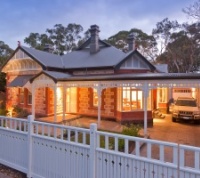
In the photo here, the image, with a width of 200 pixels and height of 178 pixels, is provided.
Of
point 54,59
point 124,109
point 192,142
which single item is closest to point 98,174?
point 192,142

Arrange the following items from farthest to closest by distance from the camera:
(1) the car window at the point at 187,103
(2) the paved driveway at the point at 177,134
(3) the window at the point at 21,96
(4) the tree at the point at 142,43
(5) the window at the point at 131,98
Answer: (4) the tree at the point at 142,43 → (3) the window at the point at 21,96 → (1) the car window at the point at 187,103 → (5) the window at the point at 131,98 → (2) the paved driveway at the point at 177,134

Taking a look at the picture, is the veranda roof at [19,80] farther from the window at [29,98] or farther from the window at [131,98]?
the window at [131,98]

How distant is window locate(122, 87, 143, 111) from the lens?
592 inches

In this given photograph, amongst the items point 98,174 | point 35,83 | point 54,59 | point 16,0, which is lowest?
point 98,174

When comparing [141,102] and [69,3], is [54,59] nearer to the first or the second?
[141,102]

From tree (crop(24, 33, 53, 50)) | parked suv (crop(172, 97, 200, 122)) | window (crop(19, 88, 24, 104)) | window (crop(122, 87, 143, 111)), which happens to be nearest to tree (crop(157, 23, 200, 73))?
parked suv (crop(172, 97, 200, 122))

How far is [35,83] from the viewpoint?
1589 centimetres

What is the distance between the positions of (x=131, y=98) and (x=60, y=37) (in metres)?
37.2

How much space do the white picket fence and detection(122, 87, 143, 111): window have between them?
27.1ft

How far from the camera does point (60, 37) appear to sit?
4847 cm

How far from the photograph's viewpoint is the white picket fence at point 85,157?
142 inches

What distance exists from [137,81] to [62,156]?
7711 millimetres

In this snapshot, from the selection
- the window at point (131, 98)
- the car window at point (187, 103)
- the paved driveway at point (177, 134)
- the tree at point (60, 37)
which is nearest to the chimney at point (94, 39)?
the window at point (131, 98)

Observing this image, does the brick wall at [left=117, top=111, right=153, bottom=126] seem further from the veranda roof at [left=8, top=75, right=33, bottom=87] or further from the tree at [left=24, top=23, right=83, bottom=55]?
the tree at [left=24, top=23, right=83, bottom=55]
